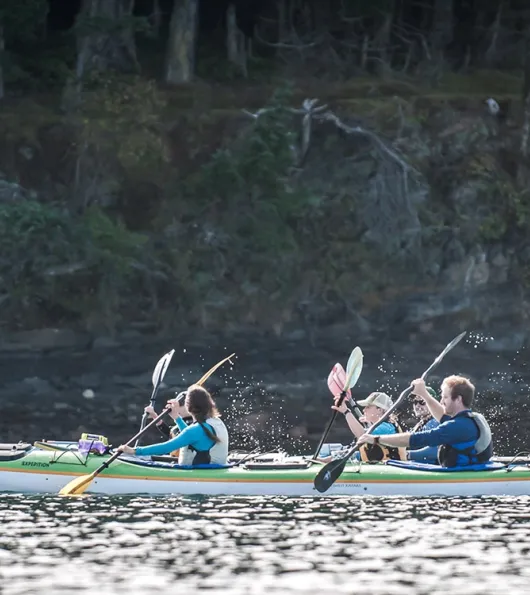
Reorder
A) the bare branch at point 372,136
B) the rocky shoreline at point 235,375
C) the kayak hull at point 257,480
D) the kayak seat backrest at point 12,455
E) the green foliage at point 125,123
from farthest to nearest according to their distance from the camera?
the bare branch at point 372,136 → the green foliage at point 125,123 → the rocky shoreline at point 235,375 → the kayak seat backrest at point 12,455 → the kayak hull at point 257,480

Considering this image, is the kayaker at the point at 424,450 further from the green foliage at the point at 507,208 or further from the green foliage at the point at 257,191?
the green foliage at the point at 507,208

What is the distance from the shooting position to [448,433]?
18.1 meters

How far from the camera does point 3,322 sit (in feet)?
118

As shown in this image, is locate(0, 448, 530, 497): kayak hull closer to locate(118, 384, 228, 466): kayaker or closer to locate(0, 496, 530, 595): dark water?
locate(118, 384, 228, 466): kayaker

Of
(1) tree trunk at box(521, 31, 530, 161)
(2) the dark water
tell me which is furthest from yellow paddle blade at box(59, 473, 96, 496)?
(1) tree trunk at box(521, 31, 530, 161)

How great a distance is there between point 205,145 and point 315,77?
4142 millimetres

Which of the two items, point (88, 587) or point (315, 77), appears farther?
point (315, 77)

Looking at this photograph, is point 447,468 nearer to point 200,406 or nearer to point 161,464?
point 200,406

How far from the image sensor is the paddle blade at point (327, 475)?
18484 millimetres

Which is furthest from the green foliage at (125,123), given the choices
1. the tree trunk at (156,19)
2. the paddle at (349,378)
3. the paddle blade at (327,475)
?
the paddle blade at (327,475)

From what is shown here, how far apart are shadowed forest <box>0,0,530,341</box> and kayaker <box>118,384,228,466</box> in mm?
16408

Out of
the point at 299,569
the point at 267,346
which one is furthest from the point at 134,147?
the point at 299,569

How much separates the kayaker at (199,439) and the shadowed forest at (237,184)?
1641cm

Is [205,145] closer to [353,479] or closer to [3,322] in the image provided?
[3,322]
